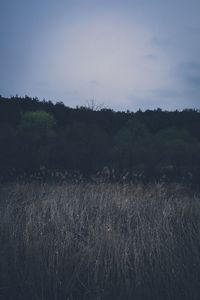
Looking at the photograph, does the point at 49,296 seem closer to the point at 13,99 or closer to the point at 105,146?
the point at 105,146

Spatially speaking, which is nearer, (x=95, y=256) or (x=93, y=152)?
(x=95, y=256)

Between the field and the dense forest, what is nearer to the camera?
the field

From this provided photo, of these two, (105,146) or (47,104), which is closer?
(105,146)

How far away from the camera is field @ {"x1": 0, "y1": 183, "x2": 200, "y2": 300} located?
4.23 meters

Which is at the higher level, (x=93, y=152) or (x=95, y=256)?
(x=93, y=152)

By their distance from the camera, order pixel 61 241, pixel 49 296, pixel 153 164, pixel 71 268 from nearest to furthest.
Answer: pixel 49 296 < pixel 71 268 < pixel 61 241 < pixel 153 164

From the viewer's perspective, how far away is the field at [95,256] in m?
4.23

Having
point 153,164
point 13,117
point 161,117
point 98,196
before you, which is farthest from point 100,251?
point 161,117

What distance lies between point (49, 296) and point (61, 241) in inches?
34.1

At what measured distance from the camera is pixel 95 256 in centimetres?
458

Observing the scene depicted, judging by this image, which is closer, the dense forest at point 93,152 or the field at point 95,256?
the field at point 95,256

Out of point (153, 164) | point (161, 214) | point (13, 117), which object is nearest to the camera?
point (161, 214)

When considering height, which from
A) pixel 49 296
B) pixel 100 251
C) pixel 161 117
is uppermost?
pixel 161 117

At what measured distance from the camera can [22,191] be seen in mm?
8195
